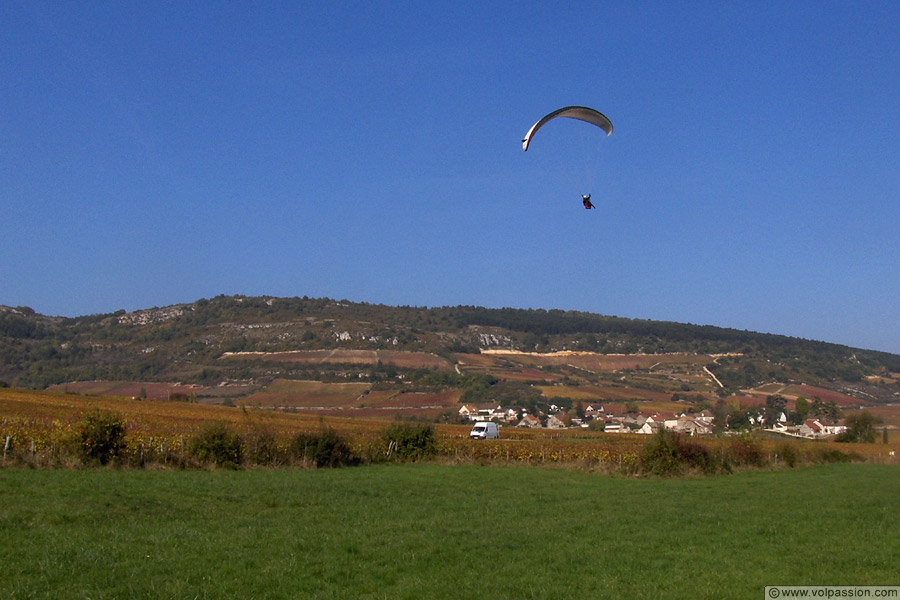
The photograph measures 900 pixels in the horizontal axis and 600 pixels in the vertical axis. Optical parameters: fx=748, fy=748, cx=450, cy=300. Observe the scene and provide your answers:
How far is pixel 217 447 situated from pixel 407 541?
59.5 feet

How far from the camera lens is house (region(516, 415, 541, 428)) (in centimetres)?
8494

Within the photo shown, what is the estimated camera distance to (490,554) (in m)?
12.1

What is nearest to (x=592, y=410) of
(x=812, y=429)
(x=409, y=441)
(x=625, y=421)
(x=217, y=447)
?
(x=625, y=421)

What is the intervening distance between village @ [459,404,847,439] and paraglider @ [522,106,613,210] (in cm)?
5460

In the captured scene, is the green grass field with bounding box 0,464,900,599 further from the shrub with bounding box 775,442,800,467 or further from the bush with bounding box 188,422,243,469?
the shrub with bounding box 775,442,800,467

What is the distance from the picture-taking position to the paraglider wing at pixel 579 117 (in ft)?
80.0

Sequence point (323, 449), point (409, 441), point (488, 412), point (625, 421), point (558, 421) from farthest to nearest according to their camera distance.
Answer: point (488, 412)
point (558, 421)
point (625, 421)
point (409, 441)
point (323, 449)

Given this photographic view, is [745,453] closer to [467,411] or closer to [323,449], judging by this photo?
[323,449]

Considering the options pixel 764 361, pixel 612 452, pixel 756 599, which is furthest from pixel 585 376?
pixel 756 599

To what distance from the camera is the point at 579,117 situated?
25953 millimetres

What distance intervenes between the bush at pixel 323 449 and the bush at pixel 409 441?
335 cm

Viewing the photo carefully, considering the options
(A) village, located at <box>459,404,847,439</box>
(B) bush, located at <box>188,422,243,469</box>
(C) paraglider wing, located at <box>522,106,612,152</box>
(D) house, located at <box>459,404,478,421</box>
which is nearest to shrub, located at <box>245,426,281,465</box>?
(B) bush, located at <box>188,422,243,469</box>

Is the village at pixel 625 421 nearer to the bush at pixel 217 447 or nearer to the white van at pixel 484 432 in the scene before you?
the white van at pixel 484 432

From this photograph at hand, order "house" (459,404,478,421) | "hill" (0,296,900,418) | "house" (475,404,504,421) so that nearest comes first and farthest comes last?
1. "house" (475,404,504,421)
2. "house" (459,404,478,421)
3. "hill" (0,296,900,418)
